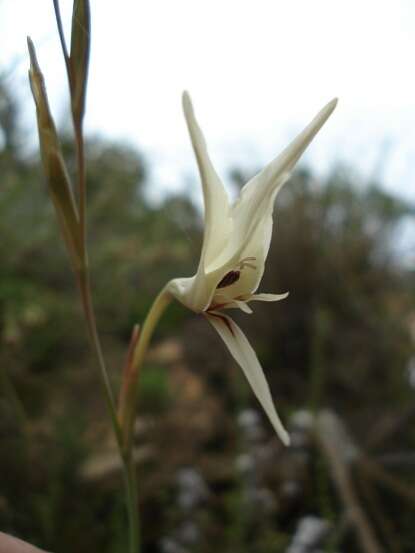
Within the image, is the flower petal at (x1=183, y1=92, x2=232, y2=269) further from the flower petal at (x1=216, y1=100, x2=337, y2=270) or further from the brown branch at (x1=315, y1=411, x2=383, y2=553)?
the brown branch at (x1=315, y1=411, x2=383, y2=553)

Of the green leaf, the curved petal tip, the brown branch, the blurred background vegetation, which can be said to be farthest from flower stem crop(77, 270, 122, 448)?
the brown branch

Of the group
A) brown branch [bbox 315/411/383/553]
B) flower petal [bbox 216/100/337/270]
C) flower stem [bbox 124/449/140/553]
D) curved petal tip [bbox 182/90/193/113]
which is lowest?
brown branch [bbox 315/411/383/553]

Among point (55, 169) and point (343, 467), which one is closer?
point (55, 169)

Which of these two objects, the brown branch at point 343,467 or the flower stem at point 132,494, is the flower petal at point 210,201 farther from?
the brown branch at point 343,467

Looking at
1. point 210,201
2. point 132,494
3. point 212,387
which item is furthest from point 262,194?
point 212,387

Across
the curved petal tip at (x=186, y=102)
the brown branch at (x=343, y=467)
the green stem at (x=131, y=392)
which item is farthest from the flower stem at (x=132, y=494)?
the brown branch at (x=343, y=467)

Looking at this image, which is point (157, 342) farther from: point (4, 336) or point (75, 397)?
point (4, 336)

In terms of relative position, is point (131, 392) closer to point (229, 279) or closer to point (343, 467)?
point (229, 279)

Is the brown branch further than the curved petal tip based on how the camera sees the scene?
Yes
